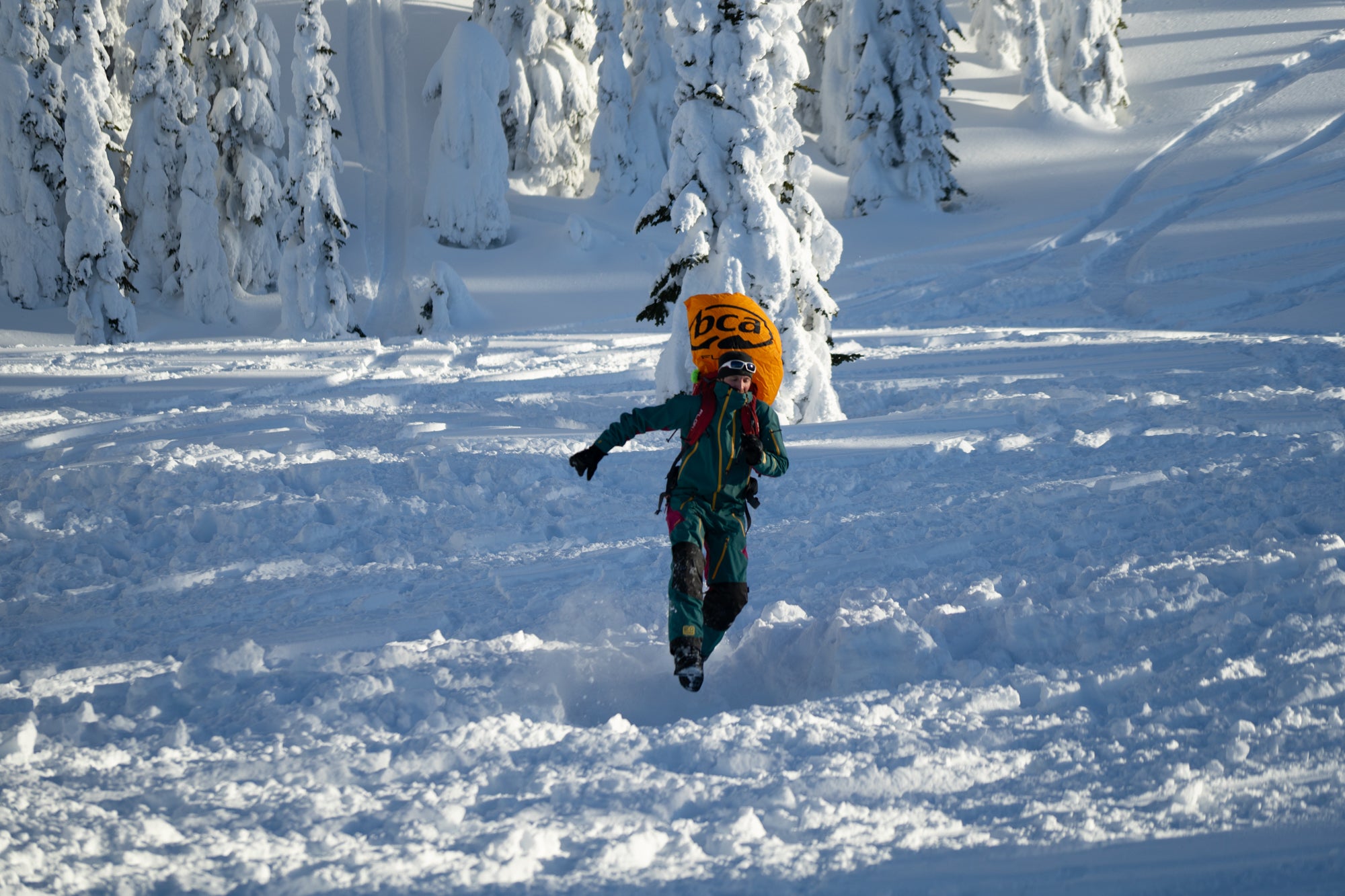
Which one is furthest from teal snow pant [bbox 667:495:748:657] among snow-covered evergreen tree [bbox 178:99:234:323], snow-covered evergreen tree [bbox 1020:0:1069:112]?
snow-covered evergreen tree [bbox 1020:0:1069:112]

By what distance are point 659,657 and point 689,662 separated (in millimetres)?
753

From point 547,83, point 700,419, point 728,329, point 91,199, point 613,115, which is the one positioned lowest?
point 700,419

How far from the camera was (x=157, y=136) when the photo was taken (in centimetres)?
2216

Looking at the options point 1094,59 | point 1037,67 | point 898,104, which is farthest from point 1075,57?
point 898,104

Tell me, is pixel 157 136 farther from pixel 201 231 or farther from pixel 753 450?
pixel 753 450

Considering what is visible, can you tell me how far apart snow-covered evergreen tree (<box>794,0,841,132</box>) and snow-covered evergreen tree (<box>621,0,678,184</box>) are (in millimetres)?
4948

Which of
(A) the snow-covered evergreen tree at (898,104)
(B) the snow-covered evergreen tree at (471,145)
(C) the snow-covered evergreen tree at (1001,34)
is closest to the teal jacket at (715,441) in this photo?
(B) the snow-covered evergreen tree at (471,145)

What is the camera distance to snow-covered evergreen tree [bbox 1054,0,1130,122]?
29391 mm

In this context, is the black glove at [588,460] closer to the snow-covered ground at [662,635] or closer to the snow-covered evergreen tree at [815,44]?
the snow-covered ground at [662,635]

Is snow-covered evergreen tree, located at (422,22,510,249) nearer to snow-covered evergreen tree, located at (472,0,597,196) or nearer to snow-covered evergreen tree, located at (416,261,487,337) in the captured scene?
snow-covered evergreen tree, located at (472,0,597,196)

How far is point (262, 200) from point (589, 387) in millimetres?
15540

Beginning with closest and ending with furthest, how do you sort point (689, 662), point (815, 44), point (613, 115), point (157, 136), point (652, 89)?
point (689, 662), point (157, 136), point (613, 115), point (652, 89), point (815, 44)

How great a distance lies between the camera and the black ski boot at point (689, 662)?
4066 mm

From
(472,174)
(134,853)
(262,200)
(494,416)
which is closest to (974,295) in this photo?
(494,416)
